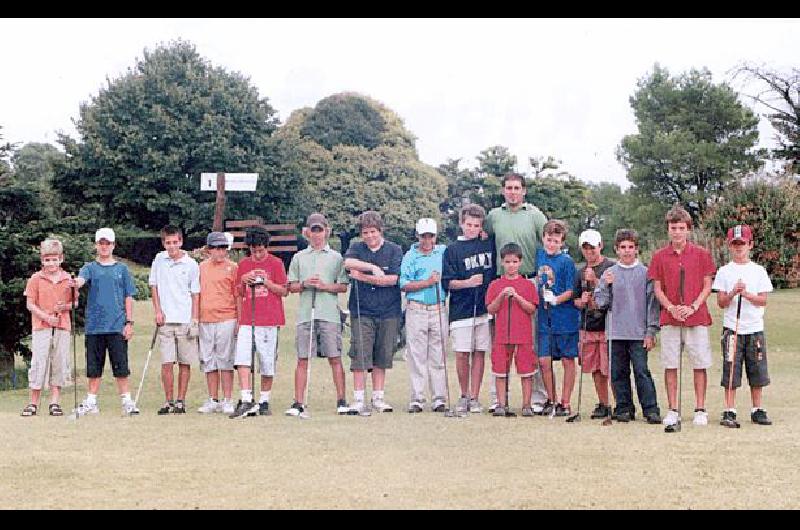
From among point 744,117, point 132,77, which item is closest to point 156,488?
point 132,77

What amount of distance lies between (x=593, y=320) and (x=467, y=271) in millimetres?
1276

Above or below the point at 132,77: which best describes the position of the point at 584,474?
below

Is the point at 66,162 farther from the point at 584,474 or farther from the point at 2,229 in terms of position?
the point at 584,474

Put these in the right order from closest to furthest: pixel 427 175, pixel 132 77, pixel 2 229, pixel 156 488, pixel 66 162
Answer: pixel 156 488 < pixel 2 229 < pixel 66 162 < pixel 132 77 < pixel 427 175

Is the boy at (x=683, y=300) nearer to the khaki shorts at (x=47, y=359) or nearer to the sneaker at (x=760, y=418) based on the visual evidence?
the sneaker at (x=760, y=418)

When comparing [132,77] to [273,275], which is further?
[132,77]

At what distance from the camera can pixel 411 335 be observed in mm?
11367

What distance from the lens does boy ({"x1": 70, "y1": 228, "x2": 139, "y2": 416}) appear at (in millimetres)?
11297

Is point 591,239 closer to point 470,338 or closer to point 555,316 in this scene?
point 555,316

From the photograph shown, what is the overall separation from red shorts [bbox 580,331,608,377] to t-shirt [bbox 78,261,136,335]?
4369mm

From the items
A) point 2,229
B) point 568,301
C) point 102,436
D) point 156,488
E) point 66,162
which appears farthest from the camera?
point 66,162

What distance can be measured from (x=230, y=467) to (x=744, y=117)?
53.4 metres

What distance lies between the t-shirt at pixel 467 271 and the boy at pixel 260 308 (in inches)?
61.2

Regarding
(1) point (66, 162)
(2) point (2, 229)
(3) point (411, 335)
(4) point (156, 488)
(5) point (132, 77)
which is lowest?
(4) point (156, 488)
